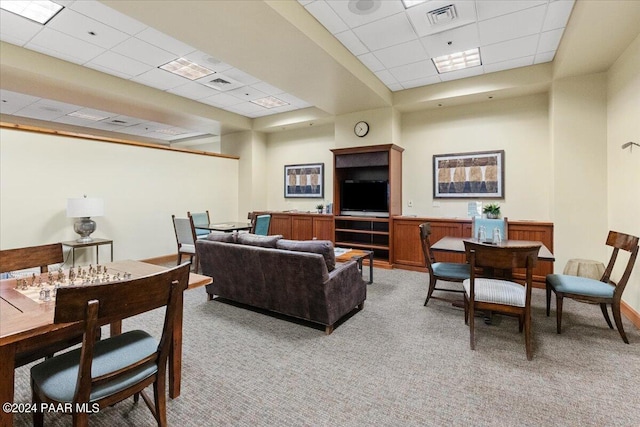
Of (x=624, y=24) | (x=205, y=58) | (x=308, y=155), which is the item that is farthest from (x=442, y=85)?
(x=205, y=58)

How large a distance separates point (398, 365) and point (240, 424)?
1223 mm

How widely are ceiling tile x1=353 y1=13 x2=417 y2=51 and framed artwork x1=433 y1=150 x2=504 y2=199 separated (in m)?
2.43

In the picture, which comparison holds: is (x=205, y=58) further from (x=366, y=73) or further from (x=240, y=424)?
(x=240, y=424)

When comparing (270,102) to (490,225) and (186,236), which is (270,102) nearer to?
(186,236)

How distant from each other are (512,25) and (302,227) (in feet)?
15.6

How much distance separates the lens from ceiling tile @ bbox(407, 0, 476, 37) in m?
3.12

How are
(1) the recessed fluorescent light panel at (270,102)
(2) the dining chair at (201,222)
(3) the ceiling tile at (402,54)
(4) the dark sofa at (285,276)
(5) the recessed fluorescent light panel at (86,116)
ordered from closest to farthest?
1. (4) the dark sofa at (285,276)
2. (3) the ceiling tile at (402,54)
3. (2) the dining chair at (201,222)
4. (1) the recessed fluorescent light panel at (270,102)
5. (5) the recessed fluorescent light panel at (86,116)

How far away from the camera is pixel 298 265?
2.87 m

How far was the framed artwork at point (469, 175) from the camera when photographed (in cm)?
511

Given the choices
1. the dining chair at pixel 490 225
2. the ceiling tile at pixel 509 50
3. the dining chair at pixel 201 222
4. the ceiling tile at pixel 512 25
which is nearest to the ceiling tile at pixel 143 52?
the dining chair at pixel 201 222

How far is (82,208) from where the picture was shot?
4.41m

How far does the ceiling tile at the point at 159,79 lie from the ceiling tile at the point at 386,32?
3042 millimetres

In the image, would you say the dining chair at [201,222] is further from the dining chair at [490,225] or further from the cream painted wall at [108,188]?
the dining chair at [490,225]

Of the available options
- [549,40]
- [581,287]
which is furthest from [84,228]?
[549,40]
